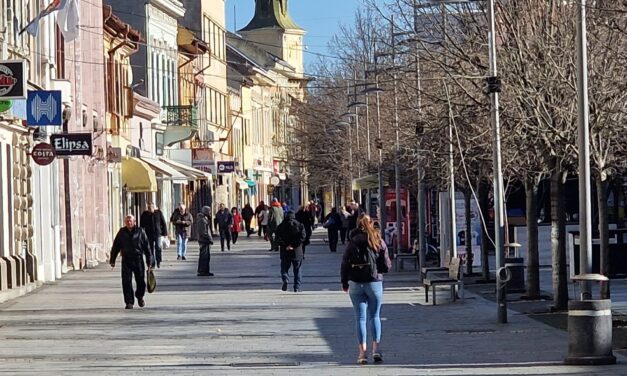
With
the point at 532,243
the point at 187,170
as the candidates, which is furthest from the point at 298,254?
the point at 187,170

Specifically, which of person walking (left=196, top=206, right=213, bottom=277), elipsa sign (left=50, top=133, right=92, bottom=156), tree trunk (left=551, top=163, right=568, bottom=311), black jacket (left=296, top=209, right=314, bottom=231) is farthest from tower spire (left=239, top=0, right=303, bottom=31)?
tree trunk (left=551, top=163, right=568, bottom=311)

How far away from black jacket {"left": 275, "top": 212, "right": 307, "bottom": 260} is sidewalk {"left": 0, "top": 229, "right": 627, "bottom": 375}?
88cm

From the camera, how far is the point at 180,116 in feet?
225

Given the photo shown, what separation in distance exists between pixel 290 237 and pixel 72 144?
246 inches

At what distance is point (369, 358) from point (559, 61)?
6774 millimetres

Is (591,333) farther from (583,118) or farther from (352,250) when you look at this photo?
(352,250)

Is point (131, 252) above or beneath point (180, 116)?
beneath

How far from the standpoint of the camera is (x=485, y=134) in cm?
2662

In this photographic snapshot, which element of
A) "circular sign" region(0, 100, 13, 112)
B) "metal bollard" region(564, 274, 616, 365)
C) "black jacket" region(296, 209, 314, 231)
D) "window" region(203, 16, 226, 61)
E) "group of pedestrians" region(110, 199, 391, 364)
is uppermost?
"window" region(203, 16, 226, 61)

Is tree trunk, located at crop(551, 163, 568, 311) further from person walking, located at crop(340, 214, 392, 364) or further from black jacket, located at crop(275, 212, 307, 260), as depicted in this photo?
black jacket, located at crop(275, 212, 307, 260)

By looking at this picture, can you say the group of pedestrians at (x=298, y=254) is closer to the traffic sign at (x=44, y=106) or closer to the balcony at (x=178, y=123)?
the traffic sign at (x=44, y=106)

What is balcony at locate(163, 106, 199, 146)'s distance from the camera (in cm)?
6706

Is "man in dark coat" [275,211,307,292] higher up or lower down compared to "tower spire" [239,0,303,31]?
lower down

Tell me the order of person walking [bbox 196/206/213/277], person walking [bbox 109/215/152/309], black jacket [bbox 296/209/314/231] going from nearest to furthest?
person walking [bbox 109/215/152/309], person walking [bbox 196/206/213/277], black jacket [bbox 296/209/314/231]
